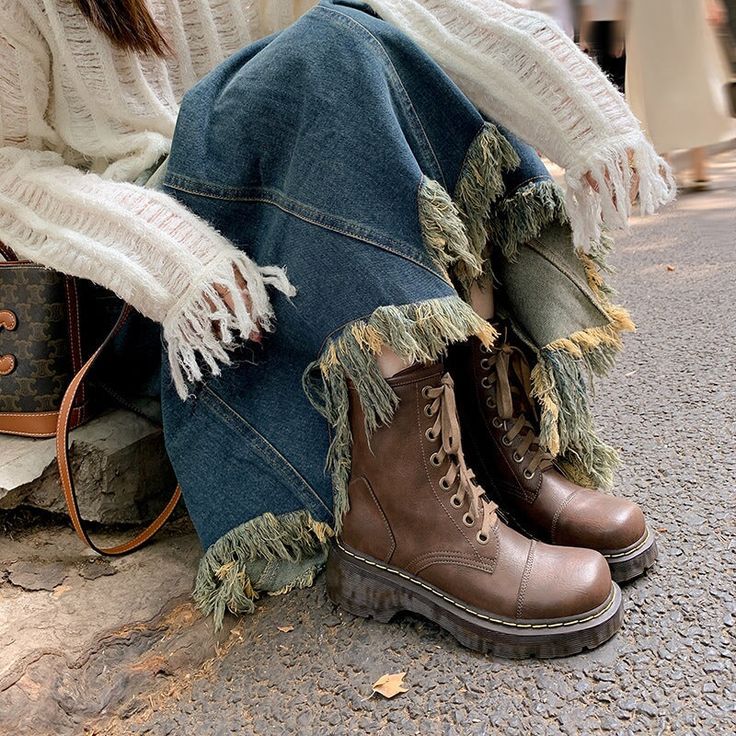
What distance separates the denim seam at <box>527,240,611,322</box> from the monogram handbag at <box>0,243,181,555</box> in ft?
2.17

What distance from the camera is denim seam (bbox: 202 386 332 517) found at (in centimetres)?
114

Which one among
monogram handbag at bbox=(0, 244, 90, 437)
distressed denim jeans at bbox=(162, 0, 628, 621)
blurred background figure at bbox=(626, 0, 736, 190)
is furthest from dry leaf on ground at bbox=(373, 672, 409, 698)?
blurred background figure at bbox=(626, 0, 736, 190)

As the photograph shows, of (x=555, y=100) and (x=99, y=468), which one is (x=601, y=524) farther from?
(x=99, y=468)

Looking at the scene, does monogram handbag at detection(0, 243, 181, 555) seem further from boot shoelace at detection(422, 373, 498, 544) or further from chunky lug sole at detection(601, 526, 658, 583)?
chunky lug sole at detection(601, 526, 658, 583)

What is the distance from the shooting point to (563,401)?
3.84 feet

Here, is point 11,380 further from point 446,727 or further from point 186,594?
point 446,727

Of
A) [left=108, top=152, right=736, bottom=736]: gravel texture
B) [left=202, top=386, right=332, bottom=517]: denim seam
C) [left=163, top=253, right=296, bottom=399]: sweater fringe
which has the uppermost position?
[left=163, top=253, right=296, bottom=399]: sweater fringe

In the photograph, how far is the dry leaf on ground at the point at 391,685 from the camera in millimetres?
961

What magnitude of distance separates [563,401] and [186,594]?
68cm

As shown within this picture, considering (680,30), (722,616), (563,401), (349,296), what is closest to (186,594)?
(349,296)

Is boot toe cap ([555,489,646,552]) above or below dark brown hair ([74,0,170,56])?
below

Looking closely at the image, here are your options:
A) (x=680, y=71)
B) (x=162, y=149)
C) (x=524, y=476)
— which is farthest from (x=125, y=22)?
(x=680, y=71)

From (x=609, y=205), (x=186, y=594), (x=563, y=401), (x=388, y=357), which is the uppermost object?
(x=609, y=205)

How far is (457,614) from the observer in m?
1.02
